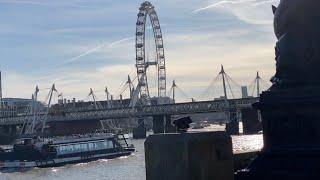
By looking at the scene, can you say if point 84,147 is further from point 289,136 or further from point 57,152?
point 289,136

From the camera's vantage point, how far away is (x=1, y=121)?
12694 centimetres

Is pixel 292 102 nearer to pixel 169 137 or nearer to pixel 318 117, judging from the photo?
pixel 318 117

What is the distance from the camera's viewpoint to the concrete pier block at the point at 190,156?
398 inches

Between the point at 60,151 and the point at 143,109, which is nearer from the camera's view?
the point at 60,151

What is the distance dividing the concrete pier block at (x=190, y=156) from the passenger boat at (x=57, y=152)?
5527 cm

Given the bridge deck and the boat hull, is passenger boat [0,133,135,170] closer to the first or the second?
the boat hull

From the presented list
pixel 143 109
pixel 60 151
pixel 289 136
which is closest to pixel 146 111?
pixel 143 109

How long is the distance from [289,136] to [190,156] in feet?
5.22

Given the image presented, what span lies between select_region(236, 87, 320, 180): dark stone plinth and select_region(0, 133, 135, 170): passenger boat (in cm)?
5594

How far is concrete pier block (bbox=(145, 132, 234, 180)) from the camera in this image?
10.1 meters

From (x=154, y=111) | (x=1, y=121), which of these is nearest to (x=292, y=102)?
(x=154, y=111)

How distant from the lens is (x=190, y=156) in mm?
10094

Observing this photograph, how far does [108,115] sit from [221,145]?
110546 mm

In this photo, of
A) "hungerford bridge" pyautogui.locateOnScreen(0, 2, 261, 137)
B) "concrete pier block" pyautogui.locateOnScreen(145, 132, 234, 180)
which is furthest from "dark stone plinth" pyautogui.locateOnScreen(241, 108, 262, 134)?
"concrete pier block" pyautogui.locateOnScreen(145, 132, 234, 180)
